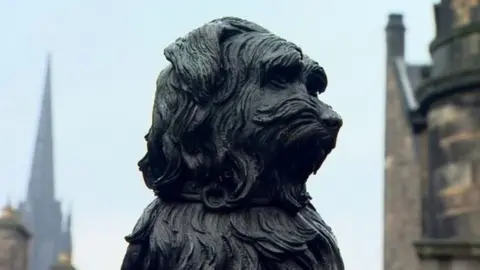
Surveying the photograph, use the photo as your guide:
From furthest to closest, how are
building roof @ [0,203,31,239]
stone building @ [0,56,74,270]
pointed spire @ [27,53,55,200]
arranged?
pointed spire @ [27,53,55,200], stone building @ [0,56,74,270], building roof @ [0,203,31,239]

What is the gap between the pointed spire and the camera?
281 ft

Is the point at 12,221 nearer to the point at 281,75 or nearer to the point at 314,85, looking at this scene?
the point at 314,85

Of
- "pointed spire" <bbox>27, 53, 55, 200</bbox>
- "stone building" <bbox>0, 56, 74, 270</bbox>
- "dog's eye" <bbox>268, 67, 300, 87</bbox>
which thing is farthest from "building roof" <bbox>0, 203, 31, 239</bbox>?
"pointed spire" <bbox>27, 53, 55, 200</bbox>

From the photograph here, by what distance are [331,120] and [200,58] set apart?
1.22ft

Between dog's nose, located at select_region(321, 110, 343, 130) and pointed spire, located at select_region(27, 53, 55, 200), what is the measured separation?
8100cm

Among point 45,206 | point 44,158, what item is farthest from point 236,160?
point 44,158

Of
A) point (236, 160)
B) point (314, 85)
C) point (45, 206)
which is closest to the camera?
point (236, 160)

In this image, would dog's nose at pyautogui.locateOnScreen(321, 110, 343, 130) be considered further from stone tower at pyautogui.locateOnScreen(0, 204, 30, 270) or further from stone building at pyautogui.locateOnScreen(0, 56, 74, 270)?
stone building at pyautogui.locateOnScreen(0, 56, 74, 270)

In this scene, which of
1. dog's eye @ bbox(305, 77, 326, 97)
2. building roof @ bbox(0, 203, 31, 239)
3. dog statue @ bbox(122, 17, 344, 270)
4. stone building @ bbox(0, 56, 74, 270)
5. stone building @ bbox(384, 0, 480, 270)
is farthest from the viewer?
stone building @ bbox(0, 56, 74, 270)

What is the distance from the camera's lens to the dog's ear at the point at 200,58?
4.12 meters

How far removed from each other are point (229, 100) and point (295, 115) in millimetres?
175

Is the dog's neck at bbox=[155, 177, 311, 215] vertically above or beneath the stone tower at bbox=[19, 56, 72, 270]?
beneath

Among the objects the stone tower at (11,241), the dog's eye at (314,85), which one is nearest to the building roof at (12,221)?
the stone tower at (11,241)

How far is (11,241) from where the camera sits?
31.2 metres
